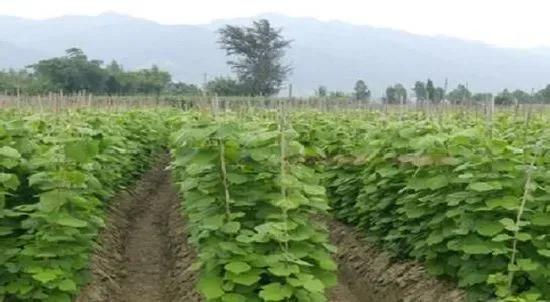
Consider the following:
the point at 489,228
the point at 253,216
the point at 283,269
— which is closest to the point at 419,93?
the point at 489,228

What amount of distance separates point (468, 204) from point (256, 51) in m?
65.1

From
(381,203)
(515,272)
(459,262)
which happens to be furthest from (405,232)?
(515,272)

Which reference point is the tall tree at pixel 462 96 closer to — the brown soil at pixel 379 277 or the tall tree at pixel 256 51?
the brown soil at pixel 379 277

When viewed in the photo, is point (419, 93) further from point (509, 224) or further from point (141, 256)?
point (509, 224)

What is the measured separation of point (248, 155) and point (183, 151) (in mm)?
685

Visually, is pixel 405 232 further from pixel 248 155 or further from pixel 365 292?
pixel 248 155

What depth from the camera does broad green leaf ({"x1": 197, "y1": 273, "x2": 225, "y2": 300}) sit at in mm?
5277

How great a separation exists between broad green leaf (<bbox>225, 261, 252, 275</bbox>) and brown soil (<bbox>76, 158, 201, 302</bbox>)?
2.11 meters

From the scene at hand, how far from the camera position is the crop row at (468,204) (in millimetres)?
5656

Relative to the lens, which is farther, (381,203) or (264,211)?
(381,203)

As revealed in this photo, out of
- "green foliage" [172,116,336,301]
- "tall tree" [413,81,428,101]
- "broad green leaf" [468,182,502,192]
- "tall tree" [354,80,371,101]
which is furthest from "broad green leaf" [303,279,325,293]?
"tall tree" [354,80,371,101]

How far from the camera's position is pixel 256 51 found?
7031 cm

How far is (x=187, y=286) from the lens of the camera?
7945mm

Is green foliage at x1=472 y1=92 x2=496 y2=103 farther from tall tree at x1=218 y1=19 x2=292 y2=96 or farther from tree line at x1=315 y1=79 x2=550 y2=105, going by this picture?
tall tree at x1=218 y1=19 x2=292 y2=96
